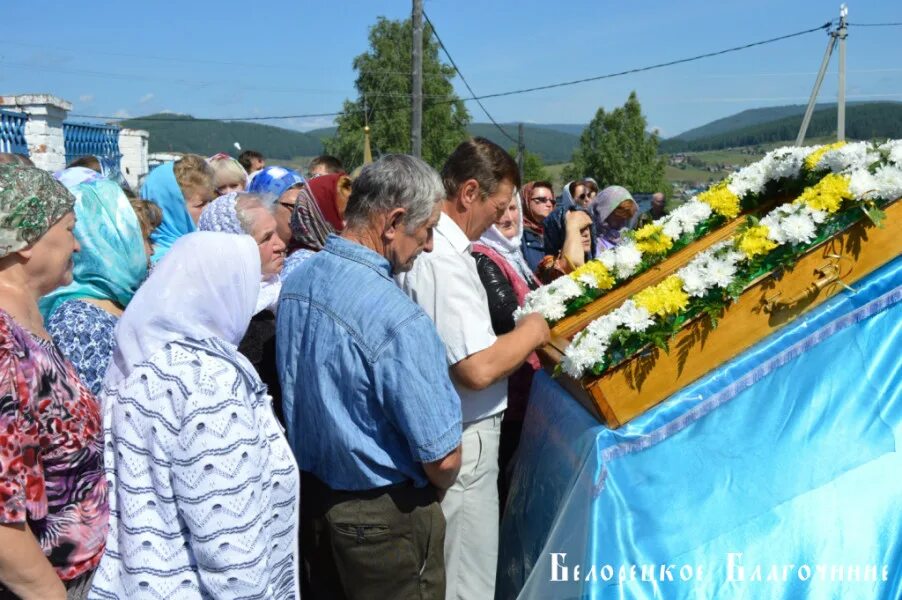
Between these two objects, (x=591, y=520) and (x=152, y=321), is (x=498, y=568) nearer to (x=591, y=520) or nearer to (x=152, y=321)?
(x=591, y=520)

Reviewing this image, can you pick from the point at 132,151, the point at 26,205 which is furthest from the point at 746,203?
the point at 132,151

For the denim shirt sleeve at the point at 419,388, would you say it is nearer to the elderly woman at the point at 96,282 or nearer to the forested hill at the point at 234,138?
the elderly woman at the point at 96,282

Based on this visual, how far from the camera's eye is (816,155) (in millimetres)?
3297

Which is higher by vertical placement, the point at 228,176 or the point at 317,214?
the point at 228,176

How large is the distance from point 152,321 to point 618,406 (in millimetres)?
1513

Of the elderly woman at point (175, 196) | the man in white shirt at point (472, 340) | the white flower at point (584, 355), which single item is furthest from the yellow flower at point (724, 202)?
the elderly woman at point (175, 196)

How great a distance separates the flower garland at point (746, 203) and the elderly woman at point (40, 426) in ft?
5.39

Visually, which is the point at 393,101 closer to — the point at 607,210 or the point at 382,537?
the point at 607,210

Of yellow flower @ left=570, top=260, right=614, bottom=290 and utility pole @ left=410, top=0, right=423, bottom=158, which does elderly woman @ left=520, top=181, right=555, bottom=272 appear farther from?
utility pole @ left=410, top=0, right=423, bottom=158

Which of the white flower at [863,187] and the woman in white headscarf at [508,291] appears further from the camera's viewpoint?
the woman in white headscarf at [508,291]

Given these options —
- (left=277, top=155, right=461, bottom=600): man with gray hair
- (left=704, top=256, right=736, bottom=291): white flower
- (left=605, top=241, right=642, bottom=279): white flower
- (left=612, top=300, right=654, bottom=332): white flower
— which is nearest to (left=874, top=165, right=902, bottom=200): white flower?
(left=704, top=256, right=736, bottom=291): white flower

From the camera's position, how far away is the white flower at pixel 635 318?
262cm

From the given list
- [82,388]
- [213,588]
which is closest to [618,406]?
[213,588]

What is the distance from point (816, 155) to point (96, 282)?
289 centimetres
